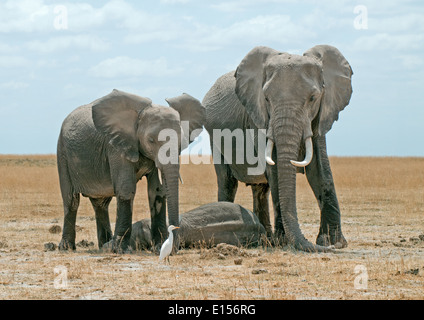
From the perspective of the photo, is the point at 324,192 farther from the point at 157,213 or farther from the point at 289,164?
the point at 157,213

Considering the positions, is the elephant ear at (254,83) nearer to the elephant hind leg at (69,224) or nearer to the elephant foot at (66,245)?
the elephant hind leg at (69,224)

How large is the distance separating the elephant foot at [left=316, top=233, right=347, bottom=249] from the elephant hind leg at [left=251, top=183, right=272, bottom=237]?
220cm

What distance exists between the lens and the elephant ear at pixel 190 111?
41.7 feet

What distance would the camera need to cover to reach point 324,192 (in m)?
12.4

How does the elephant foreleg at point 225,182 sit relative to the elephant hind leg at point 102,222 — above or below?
above

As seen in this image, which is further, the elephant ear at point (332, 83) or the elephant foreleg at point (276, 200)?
the elephant ear at point (332, 83)

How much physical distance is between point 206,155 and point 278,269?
186 inches

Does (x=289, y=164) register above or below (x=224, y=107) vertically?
below

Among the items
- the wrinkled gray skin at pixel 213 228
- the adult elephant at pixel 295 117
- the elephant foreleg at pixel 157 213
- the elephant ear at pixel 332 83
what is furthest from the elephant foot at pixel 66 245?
the elephant ear at pixel 332 83

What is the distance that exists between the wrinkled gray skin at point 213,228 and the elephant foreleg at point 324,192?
1.03m

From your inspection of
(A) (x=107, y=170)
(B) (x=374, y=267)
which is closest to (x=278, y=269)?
(B) (x=374, y=267)

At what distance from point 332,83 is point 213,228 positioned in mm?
2885

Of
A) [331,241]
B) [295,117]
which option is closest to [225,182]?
[331,241]
